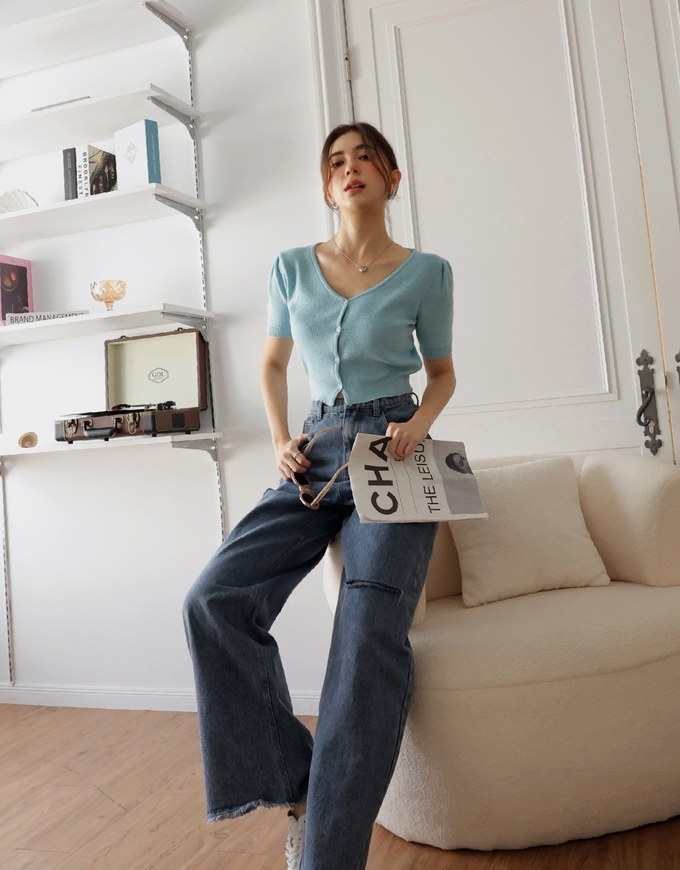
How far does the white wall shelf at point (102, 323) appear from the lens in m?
2.31

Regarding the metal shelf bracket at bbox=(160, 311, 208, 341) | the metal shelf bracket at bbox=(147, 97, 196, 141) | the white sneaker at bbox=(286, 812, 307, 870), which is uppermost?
the metal shelf bracket at bbox=(147, 97, 196, 141)

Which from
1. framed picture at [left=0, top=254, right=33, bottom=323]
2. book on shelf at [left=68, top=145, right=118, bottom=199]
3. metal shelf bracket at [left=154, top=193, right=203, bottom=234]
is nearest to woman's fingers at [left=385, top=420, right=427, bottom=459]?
metal shelf bracket at [left=154, top=193, right=203, bottom=234]

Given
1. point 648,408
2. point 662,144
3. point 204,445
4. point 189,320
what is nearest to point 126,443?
point 204,445

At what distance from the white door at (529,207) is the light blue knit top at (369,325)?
700mm

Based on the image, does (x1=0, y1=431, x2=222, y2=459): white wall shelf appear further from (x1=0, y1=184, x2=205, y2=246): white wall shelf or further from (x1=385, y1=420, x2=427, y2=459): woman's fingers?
(x1=385, y1=420, x2=427, y2=459): woman's fingers

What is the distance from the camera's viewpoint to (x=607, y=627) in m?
1.46

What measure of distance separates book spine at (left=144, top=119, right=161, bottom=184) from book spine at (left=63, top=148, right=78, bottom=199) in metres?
0.29

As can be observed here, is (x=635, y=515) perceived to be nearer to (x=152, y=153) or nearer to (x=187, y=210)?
(x=187, y=210)

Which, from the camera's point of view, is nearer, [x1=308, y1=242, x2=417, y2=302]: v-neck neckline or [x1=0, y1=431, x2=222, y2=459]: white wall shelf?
[x1=308, y1=242, x2=417, y2=302]: v-neck neckline

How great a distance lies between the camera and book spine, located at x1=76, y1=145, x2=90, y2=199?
249cm

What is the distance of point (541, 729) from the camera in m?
1.41

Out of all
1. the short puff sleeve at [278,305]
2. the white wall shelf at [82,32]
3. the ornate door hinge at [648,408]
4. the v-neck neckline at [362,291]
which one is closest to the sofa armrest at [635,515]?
the ornate door hinge at [648,408]

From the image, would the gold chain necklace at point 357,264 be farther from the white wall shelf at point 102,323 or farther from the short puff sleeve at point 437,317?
the white wall shelf at point 102,323

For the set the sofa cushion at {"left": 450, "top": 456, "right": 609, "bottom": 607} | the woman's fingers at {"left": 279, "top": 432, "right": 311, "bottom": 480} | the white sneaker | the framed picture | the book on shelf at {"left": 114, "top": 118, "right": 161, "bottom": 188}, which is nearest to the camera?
the white sneaker
